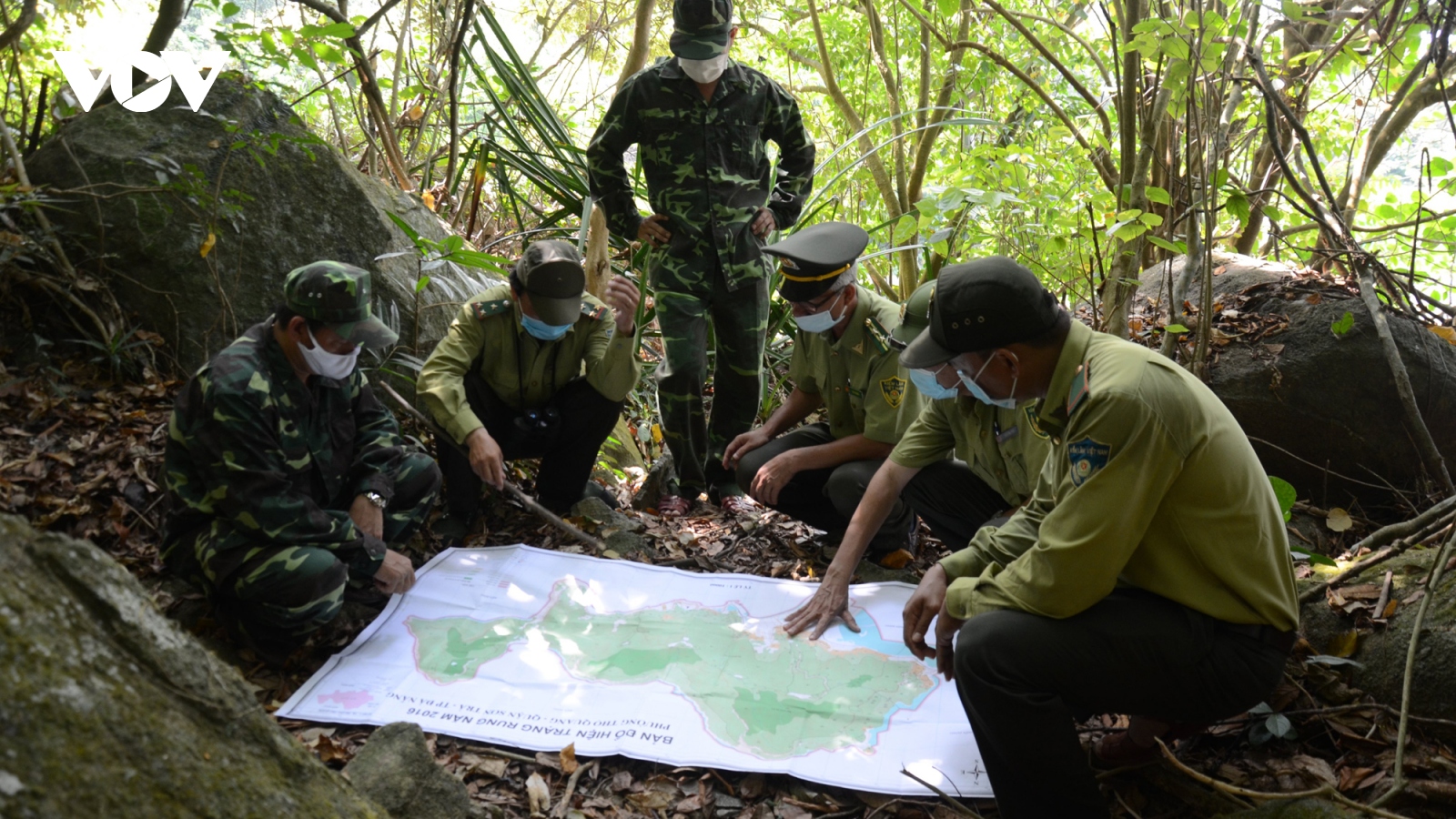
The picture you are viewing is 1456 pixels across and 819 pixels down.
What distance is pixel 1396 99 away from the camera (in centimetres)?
394

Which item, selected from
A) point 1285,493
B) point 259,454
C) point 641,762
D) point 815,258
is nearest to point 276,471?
point 259,454

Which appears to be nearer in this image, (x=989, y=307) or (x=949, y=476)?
(x=989, y=307)

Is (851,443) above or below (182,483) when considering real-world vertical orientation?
below

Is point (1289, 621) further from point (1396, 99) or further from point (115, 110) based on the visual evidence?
point (115, 110)

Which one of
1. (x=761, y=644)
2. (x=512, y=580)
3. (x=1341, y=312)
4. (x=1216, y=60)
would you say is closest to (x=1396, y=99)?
(x=1341, y=312)

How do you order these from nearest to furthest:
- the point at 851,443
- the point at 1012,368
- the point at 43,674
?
the point at 43,674 → the point at 1012,368 → the point at 851,443

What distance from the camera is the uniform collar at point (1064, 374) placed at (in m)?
1.95

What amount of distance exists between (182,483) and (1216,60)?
325cm

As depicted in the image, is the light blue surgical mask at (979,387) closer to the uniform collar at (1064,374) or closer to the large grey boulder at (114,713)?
the uniform collar at (1064,374)

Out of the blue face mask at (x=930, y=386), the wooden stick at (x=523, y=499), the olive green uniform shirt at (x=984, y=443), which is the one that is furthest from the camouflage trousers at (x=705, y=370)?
the blue face mask at (x=930, y=386)

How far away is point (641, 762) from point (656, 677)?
1.09 feet

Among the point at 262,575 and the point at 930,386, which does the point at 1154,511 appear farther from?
the point at 262,575

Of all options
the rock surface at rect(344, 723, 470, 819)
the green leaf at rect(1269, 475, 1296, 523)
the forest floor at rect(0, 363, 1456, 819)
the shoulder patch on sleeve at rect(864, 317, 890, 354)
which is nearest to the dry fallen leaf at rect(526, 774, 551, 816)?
the forest floor at rect(0, 363, 1456, 819)

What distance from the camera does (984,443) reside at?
107 inches
